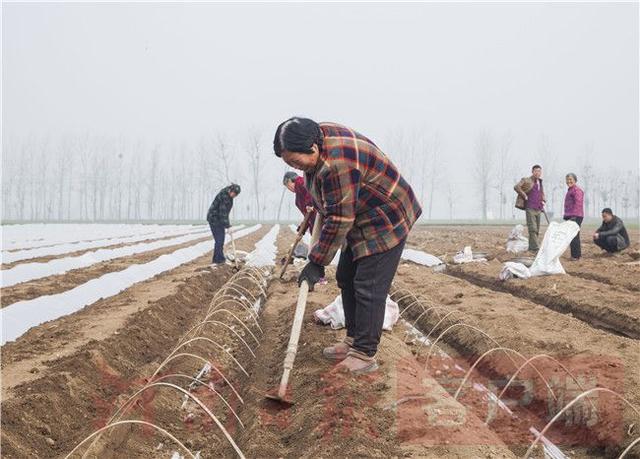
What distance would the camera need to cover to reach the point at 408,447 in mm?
2732

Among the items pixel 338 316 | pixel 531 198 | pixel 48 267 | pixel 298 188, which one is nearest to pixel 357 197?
pixel 338 316

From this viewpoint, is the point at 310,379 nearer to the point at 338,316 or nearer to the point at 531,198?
the point at 338,316

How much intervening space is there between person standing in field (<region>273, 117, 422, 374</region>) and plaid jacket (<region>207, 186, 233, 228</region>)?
648 cm

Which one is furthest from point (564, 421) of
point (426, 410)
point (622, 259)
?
point (622, 259)

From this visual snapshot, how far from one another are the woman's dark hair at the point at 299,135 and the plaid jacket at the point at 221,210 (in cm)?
709

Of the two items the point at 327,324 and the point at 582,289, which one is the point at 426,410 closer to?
the point at 327,324

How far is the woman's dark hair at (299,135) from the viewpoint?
2979 mm

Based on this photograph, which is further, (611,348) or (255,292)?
(255,292)

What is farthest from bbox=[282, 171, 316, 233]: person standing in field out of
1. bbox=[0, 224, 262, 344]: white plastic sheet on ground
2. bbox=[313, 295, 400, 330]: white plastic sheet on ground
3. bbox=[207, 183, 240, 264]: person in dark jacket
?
bbox=[207, 183, 240, 264]: person in dark jacket

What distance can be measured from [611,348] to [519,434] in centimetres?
156

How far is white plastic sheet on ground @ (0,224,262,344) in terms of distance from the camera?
5218mm

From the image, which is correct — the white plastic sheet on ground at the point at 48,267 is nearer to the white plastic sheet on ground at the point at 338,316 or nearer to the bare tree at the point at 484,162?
the white plastic sheet on ground at the point at 338,316

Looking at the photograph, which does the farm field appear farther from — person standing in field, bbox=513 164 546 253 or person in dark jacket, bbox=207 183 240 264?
person standing in field, bbox=513 164 546 253

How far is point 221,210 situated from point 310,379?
6607 mm
